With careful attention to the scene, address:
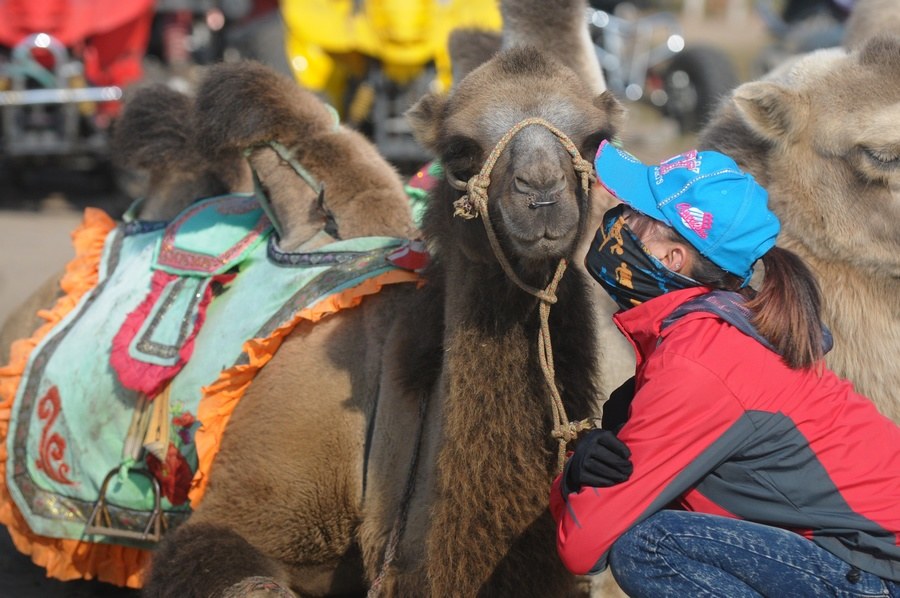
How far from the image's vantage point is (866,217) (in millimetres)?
3307

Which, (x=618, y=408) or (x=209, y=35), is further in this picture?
(x=209, y=35)

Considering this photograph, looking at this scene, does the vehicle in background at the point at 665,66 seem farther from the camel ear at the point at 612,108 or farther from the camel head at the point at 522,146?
the camel head at the point at 522,146

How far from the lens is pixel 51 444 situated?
157 inches

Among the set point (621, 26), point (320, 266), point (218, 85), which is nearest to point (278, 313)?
point (320, 266)

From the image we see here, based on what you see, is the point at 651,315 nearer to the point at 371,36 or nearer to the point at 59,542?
the point at 59,542

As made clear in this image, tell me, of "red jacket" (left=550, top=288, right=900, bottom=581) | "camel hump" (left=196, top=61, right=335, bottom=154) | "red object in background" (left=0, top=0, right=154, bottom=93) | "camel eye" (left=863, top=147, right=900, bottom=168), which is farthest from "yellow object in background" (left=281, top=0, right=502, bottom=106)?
"red jacket" (left=550, top=288, right=900, bottom=581)

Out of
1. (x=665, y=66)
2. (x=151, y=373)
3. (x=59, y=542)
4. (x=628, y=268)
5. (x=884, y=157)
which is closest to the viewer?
(x=628, y=268)

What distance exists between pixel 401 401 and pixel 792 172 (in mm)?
1303

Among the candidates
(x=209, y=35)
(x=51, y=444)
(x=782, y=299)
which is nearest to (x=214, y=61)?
(x=209, y=35)

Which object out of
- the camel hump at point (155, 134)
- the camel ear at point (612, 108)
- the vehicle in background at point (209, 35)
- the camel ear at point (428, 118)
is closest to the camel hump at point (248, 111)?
the camel hump at point (155, 134)

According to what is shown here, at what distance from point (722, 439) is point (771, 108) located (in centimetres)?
146

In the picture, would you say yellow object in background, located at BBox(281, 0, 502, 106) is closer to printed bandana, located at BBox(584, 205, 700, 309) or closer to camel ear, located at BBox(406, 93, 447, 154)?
camel ear, located at BBox(406, 93, 447, 154)

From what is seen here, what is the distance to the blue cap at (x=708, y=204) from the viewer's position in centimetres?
249

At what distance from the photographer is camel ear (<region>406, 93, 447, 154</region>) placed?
9.94 feet
